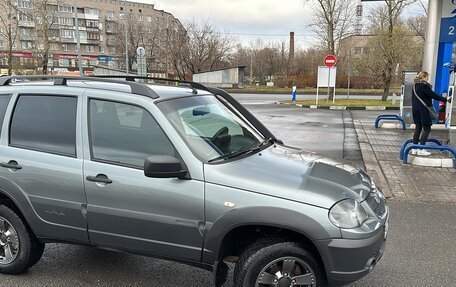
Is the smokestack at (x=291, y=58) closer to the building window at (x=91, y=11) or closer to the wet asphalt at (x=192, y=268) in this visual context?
the building window at (x=91, y=11)

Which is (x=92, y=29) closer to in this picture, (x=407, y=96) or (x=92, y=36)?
(x=92, y=36)

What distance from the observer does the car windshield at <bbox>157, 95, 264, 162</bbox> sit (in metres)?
3.01

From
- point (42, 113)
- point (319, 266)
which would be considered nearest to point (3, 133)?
point (42, 113)

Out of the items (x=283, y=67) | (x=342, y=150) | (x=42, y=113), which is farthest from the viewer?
(x=283, y=67)

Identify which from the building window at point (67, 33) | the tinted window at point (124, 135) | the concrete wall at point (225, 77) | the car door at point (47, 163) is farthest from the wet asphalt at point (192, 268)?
the building window at point (67, 33)

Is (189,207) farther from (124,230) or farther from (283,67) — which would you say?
(283,67)

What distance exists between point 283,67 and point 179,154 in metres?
61.3

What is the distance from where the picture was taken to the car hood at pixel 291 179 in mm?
2652

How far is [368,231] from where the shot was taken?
2.64m

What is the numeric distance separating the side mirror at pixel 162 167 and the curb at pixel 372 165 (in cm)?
423

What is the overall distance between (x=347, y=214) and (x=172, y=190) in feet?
4.10

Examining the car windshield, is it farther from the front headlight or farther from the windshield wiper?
the front headlight

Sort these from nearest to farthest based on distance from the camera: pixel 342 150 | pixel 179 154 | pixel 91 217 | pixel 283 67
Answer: pixel 179 154 < pixel 91 217 < pixel 342 150 < pixel 283 67

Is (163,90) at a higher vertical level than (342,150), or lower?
higher
